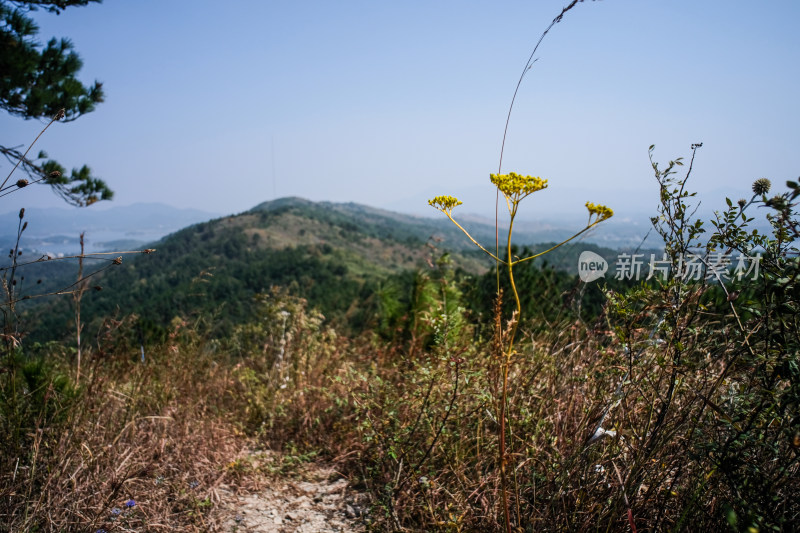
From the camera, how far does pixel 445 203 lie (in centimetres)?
148

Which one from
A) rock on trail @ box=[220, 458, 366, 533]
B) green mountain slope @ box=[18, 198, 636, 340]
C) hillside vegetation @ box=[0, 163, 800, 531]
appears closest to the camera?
hillside vegetation @ box=[0, 163, 800, 531]

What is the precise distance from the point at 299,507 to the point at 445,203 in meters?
1.87

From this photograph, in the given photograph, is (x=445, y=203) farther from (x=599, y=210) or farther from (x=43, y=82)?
(x=43, y=82)

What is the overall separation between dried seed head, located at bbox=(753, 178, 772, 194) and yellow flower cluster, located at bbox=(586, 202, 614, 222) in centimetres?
49

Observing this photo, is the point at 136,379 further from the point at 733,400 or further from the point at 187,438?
the point at 733,400

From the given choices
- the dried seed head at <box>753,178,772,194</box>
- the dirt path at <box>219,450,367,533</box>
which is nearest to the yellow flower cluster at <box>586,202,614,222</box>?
the dried seed head at <box>753,178,772,194</box>

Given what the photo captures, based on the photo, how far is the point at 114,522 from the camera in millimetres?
1910

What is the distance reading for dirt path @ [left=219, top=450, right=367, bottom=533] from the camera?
7.00 feet

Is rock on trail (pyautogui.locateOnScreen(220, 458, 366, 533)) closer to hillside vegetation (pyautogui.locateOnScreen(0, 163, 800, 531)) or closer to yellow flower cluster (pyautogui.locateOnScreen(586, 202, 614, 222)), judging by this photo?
hillside vegetation (pyautogui.locateOnScreen(0, 163, 800, 531))

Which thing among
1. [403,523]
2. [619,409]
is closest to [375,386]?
[403,523]

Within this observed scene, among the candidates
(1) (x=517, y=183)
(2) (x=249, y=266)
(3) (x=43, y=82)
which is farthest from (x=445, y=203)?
(2) (x=249, y=266)

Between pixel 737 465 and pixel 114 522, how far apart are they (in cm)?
239

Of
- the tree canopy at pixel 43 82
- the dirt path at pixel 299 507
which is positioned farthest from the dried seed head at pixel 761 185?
the tree canopy at pixel 43 82

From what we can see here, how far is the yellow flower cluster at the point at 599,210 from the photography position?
128cm
